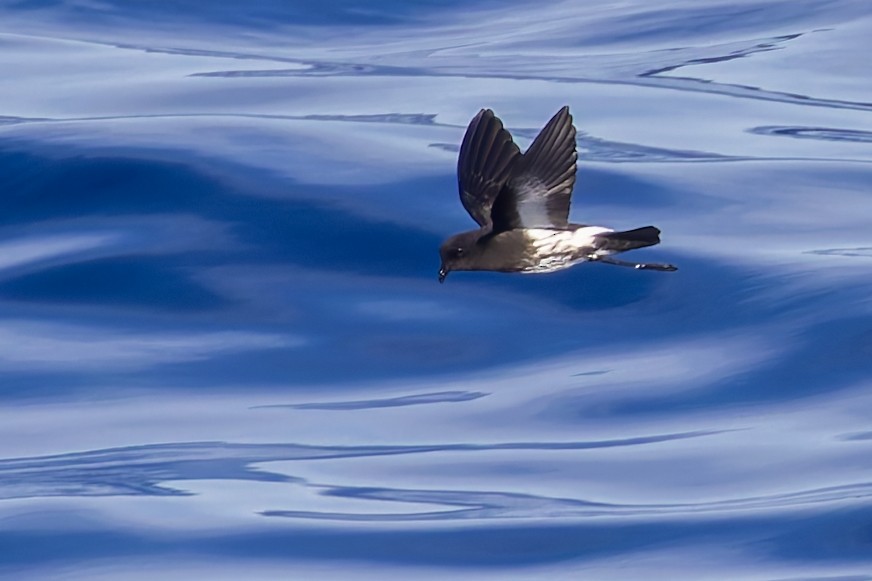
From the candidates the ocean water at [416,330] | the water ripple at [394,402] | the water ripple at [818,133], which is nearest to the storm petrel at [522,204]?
the ocean water at [416,330]

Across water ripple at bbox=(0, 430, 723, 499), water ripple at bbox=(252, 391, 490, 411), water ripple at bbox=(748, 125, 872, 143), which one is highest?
water ripple at bbox=(748, 125, 872, 143)

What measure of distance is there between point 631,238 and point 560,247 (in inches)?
12.2

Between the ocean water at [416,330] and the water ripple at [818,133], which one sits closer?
the ocean water at [416,330]

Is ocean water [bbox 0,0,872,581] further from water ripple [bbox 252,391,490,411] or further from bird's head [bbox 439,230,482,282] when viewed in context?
bird's head [bbox 439,230,482,282]

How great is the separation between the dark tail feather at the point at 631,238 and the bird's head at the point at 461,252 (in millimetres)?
382

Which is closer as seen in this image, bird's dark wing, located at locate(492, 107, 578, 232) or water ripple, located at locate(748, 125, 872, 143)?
bird's dark wing, located at locate(492, 107, 578, 232)

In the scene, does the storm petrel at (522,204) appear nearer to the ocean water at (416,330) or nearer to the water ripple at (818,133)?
the ocean water at (416,330)

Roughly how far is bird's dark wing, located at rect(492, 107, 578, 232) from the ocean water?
1135 mm

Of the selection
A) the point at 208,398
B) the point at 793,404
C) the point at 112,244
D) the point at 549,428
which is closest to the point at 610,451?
the point at 549,428

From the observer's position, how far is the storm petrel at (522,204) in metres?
5.89

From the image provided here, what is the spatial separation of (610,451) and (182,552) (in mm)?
1792

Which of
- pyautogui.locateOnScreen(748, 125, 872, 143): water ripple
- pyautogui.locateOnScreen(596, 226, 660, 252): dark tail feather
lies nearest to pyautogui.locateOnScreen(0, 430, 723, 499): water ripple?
pyautogui.locateOnScreen(596, 226, 660, 252): dark tail feather

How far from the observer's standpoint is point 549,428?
771 centimetres

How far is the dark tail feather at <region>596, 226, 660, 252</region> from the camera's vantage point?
18.0 feet
